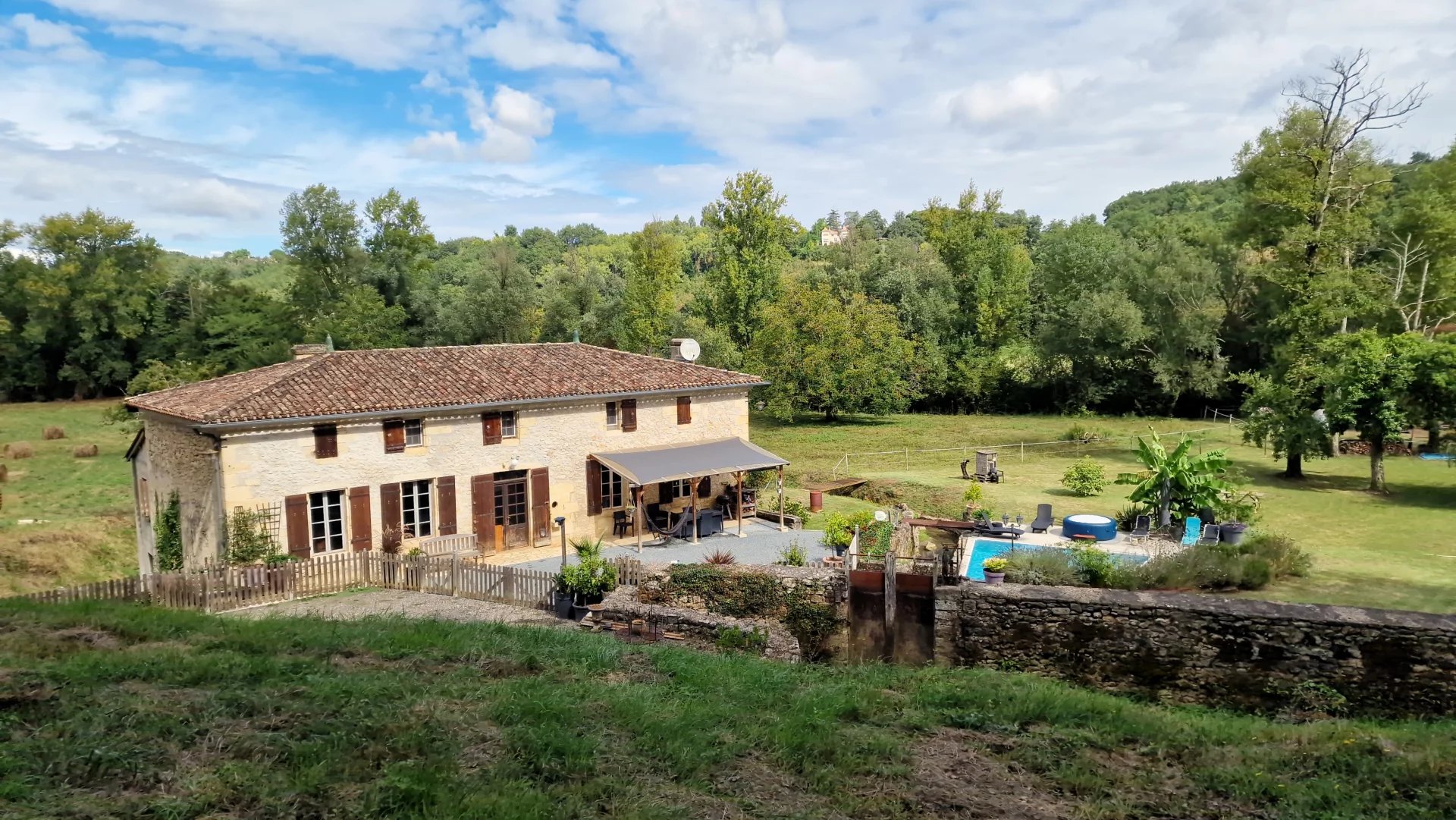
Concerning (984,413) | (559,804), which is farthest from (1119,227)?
(559,804)

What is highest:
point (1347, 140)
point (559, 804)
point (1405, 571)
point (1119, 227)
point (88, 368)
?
point (1119, 227)

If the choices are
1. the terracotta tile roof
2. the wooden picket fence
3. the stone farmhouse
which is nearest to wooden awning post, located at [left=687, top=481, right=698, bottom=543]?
the stone farmhouse

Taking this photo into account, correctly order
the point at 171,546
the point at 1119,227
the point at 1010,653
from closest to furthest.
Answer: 1. the point at 1010,653
2. the point at 171,546
3. the point at 1119,227

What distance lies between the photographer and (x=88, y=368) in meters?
59.8

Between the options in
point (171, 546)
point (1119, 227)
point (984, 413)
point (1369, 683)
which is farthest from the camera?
point (1119, 227)

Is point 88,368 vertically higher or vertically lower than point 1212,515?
higher

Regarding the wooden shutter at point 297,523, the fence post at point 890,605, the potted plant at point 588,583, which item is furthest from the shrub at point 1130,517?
the wooden shutter at point 297,523

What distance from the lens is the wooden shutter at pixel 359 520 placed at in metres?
19.9

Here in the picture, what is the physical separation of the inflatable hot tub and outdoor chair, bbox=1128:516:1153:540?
0.49 m

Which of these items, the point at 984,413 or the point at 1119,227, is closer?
the point at 984,413

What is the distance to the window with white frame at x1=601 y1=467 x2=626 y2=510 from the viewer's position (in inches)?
931

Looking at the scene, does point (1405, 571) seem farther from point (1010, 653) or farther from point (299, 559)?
point (299, 559)

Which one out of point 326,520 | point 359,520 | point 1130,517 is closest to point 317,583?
point 326,520

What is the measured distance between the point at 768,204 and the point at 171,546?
130 ft
